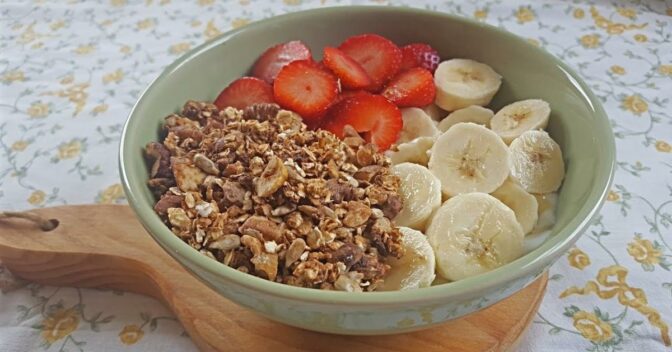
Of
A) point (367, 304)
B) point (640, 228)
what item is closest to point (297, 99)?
point (367, 304)

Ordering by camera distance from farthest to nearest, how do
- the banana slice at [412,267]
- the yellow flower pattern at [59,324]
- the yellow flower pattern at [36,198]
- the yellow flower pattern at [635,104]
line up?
the yellow flower pattern at [635,104] < the yellow flower pattern at [36,198] < the yellow flower pattern at [59,324] < the banana slice at [412,267]

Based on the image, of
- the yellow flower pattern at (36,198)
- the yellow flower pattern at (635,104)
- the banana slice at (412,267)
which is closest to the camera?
the banana slice at (412,267)

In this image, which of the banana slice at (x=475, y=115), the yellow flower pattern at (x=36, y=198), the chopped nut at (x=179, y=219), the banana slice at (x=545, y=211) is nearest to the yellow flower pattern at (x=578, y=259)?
the banana slice at (x=545, y=211)

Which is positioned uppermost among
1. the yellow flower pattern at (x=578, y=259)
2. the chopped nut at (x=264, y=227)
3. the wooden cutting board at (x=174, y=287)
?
the chopped nut at (x=264, y=227)

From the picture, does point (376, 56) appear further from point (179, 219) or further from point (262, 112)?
point (179, 219)

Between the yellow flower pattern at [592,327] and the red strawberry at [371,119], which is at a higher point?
the red strawberry at [371,119]

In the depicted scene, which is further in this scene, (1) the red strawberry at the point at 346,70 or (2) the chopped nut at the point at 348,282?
(1) the red strawberry at the point at 346,70

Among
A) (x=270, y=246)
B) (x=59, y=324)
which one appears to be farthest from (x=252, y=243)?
(x=59, y=324)

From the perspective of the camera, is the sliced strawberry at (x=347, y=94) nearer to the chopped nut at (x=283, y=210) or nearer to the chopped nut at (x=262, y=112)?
the chopped nut at (x=262, y=112)
